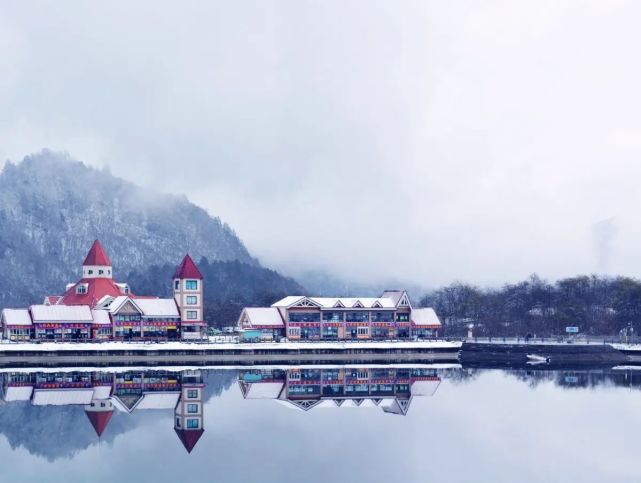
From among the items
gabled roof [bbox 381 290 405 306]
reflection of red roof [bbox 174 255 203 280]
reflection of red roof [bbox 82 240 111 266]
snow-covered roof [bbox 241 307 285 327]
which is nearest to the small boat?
gabled roof [bbox 381 290 405 306]

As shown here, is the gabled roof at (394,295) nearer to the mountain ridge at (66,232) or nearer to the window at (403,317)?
the window at (403,317)

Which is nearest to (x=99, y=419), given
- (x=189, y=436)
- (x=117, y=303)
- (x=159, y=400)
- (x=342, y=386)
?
(x=189, y=436)

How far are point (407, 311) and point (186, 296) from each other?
28154mm

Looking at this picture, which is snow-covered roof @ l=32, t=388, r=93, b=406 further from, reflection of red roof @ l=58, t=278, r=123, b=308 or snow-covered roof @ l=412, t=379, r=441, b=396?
reflection of red roof @ l=58, t=278, r=123, b=308

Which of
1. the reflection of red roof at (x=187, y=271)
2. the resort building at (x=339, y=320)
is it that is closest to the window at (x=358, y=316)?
the resort building at (x=339, y=320)

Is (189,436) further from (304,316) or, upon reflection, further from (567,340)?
(567,340)

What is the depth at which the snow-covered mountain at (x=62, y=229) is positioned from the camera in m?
180

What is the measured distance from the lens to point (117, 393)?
6519cm

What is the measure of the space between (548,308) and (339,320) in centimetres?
3478

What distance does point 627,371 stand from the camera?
280 feet

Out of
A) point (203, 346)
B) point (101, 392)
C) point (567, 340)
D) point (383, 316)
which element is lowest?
point (101, 392)

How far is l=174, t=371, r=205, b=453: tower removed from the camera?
4753 centimetres

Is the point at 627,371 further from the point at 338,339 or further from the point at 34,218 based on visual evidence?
the point at 34,218

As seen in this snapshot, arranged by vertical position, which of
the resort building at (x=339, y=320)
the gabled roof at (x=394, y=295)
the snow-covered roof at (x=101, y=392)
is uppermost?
the gabled roof at (x=394, y=295)
